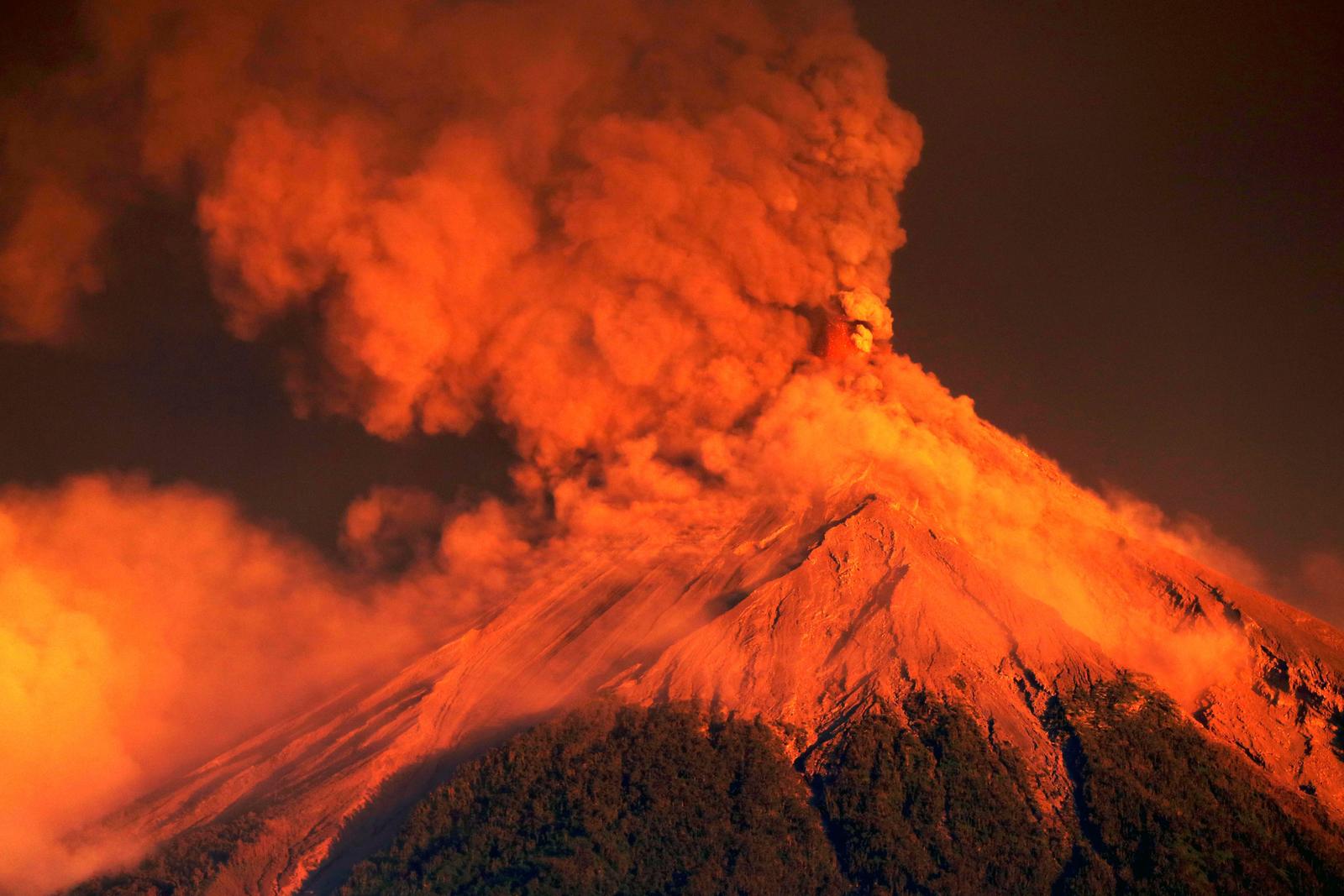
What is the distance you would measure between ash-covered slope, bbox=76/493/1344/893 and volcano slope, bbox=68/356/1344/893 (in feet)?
0.33

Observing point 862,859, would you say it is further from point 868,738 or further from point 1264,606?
point 1264,606

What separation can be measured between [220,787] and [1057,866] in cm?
2911

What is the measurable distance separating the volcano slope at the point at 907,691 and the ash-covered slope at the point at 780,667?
100mm

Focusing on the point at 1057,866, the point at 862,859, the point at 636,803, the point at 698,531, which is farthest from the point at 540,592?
the point at 1057,866

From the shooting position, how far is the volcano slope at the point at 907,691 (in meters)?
39.7

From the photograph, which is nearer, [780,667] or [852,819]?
[852,819]

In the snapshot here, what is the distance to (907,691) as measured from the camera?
144ft

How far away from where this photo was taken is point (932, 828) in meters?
39.7

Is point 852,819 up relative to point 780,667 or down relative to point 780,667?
down

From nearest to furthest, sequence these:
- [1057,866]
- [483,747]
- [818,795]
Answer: [1057,866]
[818,795]
[483,747]

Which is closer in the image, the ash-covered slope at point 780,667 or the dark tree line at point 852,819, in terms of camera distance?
the dark tree line at point 852,819

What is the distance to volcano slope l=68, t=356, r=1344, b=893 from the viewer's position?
130 ft

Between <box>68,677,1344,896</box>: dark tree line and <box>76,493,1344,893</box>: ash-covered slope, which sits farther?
<box>76,493,1344,893</box>: ash-covered slope

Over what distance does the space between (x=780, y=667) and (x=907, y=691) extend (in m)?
4.39
